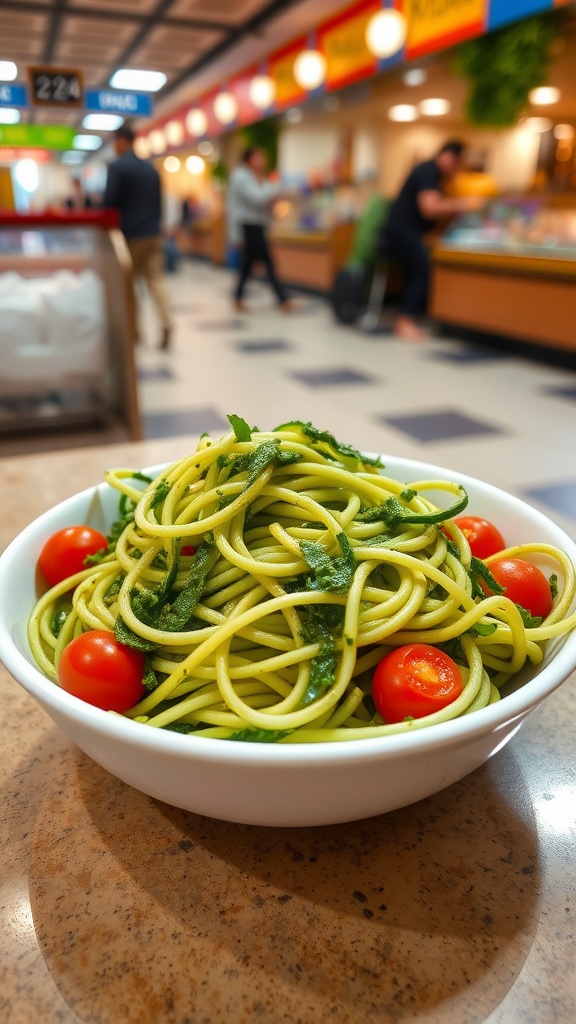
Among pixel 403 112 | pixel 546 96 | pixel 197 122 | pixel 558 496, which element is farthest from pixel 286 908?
pixel 197 122

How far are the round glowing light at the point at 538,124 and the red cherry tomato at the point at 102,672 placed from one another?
1147 centimetres

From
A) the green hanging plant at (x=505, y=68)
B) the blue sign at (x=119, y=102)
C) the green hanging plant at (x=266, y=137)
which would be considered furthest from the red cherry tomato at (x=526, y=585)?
the green hanging plant at (x=266, y=137)

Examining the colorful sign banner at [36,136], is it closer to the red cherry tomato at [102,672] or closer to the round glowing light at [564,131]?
the red cherry tomato at [102,672]

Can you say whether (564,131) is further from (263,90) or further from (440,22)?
(440,22)

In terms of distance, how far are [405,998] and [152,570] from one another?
490 mm

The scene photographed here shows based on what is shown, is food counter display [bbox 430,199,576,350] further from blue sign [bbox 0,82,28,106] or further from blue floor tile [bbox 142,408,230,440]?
blue sign [bbox 0,82,28,106]

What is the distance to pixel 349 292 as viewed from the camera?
6.52 m

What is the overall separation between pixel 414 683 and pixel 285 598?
15 centimetres

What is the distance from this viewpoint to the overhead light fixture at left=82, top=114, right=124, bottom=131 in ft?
13.1

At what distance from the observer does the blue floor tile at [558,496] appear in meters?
2.23

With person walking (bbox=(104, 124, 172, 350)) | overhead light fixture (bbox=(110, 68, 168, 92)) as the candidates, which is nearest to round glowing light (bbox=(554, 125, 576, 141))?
overhead light fixture (bbox=(110, 68, 168, 92))

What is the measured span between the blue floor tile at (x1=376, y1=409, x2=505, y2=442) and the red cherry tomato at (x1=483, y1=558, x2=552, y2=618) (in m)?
2.20

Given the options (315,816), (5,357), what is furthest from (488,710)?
(5,357)

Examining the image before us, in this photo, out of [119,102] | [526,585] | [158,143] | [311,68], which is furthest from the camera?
[158,143]
